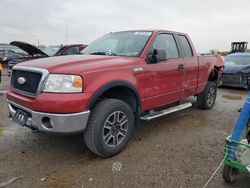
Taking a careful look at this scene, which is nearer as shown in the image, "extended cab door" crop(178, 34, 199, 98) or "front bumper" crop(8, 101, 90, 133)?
"front bumper" crop(8, 101, 90, 133)

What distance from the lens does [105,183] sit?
2.87 meters

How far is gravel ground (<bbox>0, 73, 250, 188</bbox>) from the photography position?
115 inches

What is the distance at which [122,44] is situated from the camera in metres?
4.39

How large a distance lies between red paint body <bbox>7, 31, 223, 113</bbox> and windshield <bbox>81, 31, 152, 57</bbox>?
0.50ft

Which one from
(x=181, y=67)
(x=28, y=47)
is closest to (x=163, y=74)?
(x=181, y=67)

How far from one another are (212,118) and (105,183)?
11.7 feet

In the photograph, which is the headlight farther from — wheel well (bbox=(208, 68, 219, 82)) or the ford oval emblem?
wheel well (bbox=(208, 68, 219, 82))

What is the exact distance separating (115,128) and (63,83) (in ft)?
3.42

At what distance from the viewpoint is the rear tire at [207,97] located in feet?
20.1

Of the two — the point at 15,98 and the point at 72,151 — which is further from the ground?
the point at 15,98

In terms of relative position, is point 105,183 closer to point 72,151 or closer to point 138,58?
point 72,151

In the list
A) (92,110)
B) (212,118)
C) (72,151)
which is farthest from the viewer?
(212,118)

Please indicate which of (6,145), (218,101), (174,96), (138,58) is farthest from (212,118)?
(6,145)

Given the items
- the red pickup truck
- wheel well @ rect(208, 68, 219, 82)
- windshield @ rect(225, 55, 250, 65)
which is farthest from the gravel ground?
windshield @ rect(225, 55, 250, 65)
